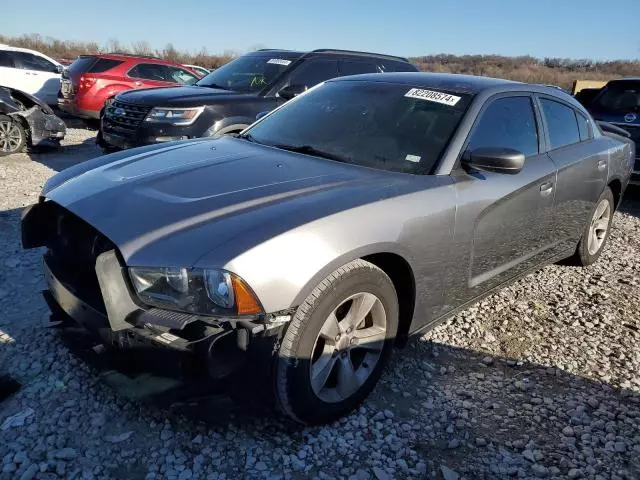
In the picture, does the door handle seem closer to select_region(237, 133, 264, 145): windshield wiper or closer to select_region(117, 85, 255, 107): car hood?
Result: select_region(237, 133, 264, 145): windshield wiper

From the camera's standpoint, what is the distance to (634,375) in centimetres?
317

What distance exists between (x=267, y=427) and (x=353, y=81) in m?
2.46

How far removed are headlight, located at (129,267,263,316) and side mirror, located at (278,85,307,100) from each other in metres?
5.04

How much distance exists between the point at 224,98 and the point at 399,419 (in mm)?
4965

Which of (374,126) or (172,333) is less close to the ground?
(374,126)

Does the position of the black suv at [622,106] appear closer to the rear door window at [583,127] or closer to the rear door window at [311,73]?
the rear door window at [583,127]

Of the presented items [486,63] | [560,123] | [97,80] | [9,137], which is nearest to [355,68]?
[560,123]

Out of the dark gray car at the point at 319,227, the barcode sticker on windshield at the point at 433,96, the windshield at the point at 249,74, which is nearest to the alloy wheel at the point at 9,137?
the windshield at the point at 249,74

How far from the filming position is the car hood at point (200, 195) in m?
2.08

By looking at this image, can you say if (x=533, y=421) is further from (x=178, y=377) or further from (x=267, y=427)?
(x=178, y=377)

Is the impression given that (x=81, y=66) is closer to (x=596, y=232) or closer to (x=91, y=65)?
(x=91, y=65)

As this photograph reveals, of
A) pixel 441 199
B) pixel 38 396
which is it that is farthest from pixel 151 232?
pixel 441 199

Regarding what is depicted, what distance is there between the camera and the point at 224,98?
649cm

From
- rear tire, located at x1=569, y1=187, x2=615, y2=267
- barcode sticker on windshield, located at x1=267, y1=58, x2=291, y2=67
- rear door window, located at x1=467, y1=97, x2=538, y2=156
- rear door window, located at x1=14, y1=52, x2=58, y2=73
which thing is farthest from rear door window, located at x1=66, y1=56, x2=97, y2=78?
rear tire, located at x1=569, y1=187, x2=615, y2=267
